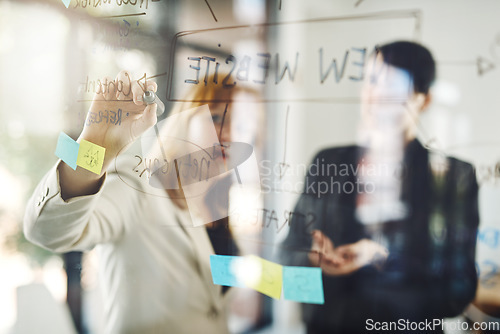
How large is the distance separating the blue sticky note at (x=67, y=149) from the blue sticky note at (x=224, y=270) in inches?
18.3

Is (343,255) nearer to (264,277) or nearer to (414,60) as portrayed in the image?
(264,277)

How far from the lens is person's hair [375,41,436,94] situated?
72cm

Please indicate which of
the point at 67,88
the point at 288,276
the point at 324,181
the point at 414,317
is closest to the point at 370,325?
the point at 414,317

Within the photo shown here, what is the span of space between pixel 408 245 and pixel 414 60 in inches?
13.7

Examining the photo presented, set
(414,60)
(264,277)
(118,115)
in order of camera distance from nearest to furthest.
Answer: (414,60) → (264,277) → (118,115)

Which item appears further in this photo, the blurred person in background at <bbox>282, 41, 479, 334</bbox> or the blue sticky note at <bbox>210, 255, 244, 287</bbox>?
the blue sticky note at <bbox>210, 255, 244, 287</bbox>

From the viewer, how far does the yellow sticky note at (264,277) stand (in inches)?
33.3

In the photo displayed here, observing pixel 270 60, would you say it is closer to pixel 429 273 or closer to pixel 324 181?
pixel 324 181

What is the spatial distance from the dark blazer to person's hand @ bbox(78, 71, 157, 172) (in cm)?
44

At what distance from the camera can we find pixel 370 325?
0.80 m

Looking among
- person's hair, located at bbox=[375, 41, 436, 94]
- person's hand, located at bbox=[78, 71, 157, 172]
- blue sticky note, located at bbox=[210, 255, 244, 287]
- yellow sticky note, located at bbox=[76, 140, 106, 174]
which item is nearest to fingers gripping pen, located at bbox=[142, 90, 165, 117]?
person's hand, located at bbox=[78, 71, 157, 172]

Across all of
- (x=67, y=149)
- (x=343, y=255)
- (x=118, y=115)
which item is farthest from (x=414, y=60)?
(x=67, y=149)

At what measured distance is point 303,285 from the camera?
823mm

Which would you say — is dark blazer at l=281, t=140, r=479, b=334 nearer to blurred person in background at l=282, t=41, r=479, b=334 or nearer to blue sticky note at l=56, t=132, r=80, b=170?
blurred person in background at l=282, t=41, r=479, b=334
